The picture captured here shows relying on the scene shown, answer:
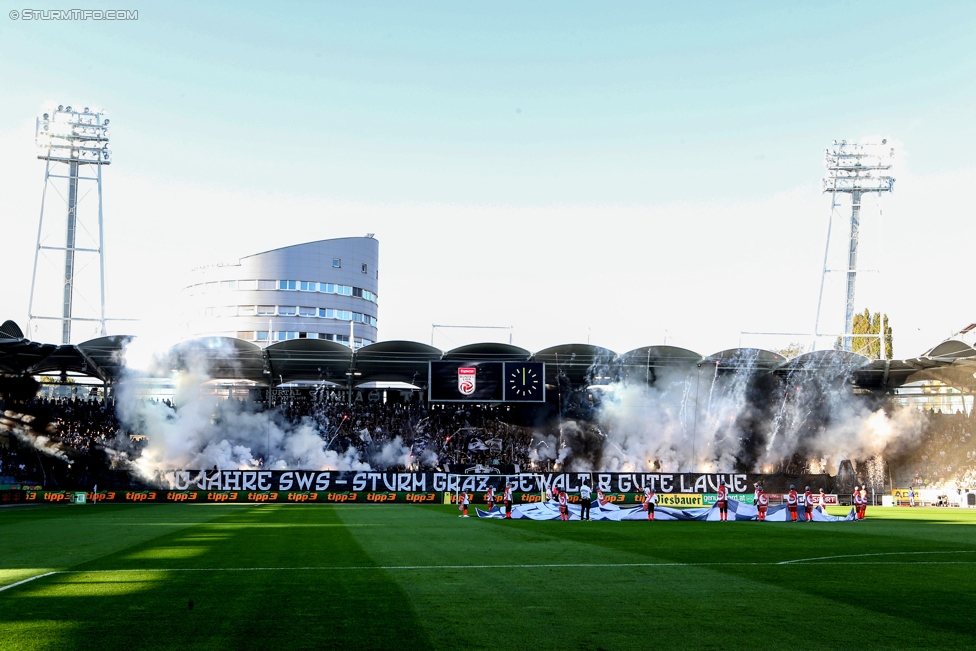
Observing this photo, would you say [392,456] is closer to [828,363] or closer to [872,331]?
[828,363]

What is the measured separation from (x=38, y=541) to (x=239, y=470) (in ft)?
102

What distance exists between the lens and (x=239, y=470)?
51.9 metres

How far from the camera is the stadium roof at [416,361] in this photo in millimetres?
57188

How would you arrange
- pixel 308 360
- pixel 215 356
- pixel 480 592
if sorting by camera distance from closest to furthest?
pixel 480 592, pixel 215 356, pixel 308 360

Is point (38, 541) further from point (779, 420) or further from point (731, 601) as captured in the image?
point (779, 420)

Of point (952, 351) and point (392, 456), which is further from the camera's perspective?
point (392, 456)

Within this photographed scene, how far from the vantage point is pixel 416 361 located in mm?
60281

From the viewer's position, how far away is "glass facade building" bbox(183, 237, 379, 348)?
90250 millimetres

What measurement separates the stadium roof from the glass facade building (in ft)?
86.6

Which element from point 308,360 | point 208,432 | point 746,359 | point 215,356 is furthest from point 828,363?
point 208,432

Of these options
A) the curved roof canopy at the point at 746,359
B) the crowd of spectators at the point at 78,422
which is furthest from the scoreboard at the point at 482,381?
the crowd of spectators at the point at 78,422

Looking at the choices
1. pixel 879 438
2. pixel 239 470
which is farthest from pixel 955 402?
pixel 239 470

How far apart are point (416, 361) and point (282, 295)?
34638 mm

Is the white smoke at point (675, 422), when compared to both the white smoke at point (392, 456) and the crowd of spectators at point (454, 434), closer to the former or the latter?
the crowd of spectators at point (454, 434)
